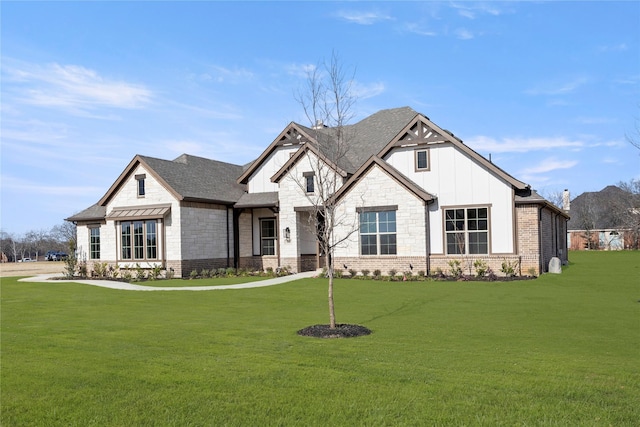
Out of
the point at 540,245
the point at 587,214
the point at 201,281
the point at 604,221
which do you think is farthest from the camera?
the point at 604,221

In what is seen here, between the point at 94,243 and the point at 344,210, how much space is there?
15.2 metres

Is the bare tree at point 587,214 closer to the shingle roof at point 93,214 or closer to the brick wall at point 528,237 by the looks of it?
the brick wall at point 528,237

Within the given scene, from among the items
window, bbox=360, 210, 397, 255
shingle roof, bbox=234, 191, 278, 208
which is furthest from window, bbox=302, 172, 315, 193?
window, bbox=360, 210, 397, 255

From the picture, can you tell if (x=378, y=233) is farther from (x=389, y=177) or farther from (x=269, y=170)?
(x=269, y=170)

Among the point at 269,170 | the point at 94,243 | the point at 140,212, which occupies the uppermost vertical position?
the point at 269,170

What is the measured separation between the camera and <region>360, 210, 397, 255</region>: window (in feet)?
77.9

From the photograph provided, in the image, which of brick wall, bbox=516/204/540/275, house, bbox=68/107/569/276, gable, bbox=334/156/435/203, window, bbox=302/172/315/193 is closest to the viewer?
brick wall, bbox=516/204/540/275

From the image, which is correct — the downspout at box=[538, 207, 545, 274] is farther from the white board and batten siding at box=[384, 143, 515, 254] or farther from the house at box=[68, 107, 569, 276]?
the white board and batten siding at box=[384, 143, 515, 254]

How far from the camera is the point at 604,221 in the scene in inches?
2803

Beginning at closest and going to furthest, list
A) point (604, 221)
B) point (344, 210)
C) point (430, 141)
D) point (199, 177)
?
point (430, 141) → point (344, 210) → point (199, 177) → point (604, 221)

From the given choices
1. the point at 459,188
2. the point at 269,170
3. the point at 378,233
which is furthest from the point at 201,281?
the point at 459,188

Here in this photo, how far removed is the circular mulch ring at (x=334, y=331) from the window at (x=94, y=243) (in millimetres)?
23058

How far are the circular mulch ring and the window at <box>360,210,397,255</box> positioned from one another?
1317 cm

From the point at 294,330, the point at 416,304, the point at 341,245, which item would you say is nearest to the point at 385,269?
the point at 341,245
